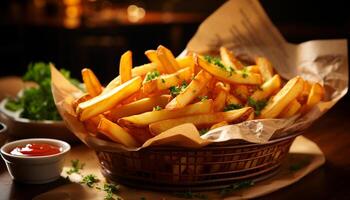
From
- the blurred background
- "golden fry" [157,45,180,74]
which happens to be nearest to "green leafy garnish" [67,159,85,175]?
"golden fry" [157,45,180,74]

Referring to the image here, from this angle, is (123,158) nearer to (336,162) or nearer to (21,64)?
(336,162)

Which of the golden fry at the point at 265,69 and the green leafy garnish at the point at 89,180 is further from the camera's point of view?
the golden fry at the point at 265,69

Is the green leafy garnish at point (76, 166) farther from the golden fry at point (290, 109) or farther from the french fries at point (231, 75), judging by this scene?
the golden fry at point (290, 109)

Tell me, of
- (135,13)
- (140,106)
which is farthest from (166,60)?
(135,13)

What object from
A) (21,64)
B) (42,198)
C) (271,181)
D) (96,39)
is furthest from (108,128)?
(21,64)

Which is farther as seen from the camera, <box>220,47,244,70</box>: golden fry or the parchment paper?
<box>220,47,244,70</box>: golden fry

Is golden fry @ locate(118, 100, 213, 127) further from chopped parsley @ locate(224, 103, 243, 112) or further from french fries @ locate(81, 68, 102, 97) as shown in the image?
french fries @ locate(81, 68, 102, 97)

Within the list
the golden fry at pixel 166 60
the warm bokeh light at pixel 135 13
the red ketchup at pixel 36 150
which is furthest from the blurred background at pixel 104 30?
the red ketchup at pixel 36 150
